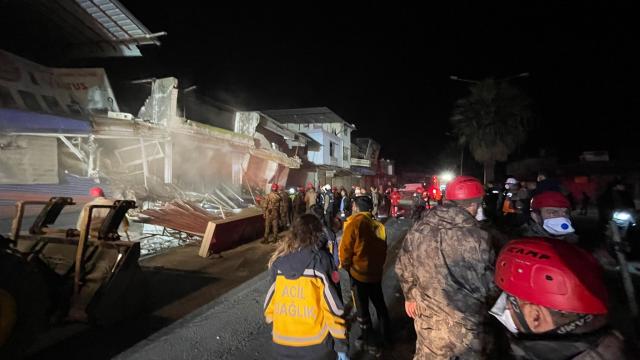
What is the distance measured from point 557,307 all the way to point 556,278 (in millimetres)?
112

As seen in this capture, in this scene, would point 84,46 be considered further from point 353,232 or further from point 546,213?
point 546,213

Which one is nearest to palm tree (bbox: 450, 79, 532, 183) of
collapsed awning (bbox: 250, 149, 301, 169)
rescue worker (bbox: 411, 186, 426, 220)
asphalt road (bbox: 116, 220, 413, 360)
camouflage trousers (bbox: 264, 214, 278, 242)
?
rescue worker (bbox: 411, 186, 426, 220)

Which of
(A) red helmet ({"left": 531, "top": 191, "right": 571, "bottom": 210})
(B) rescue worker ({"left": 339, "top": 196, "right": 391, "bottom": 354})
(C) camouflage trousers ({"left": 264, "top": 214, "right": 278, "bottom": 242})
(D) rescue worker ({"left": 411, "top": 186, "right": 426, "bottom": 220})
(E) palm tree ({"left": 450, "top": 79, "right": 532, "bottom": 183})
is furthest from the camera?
(E) palm tree ({"left": 450, "top": 79, "right": 532, "bottom": 183})

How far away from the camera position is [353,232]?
4.41 metres

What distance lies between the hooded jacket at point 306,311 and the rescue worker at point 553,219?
258 cm

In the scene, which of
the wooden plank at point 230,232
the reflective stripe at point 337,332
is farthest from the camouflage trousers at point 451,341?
the wooden plank at point 230,232

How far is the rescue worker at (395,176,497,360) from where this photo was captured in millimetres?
2318

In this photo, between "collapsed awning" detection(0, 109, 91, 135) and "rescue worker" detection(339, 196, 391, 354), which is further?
"collapsed awning" detection(0, 109, 91, 135)

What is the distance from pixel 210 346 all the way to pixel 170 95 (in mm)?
13351

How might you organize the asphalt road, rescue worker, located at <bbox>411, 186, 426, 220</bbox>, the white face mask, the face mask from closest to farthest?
the white face mask < the face mask < the asphalt road < rescue worker, located at <bbox>411, 186, 426, 220</bbox>

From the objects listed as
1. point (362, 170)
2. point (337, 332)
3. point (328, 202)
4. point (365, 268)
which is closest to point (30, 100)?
point (328, 202)

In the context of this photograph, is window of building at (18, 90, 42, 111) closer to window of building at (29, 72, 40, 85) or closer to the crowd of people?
window of building at (29, 72, 40, 85)

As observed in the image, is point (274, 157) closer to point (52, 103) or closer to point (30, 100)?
point (52, 103)

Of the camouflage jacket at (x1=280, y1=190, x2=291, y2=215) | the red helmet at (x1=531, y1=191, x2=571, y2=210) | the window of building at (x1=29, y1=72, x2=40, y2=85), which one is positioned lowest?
the camouflage jacket at (x1=280, y1=190, x2=291, y2=215)
